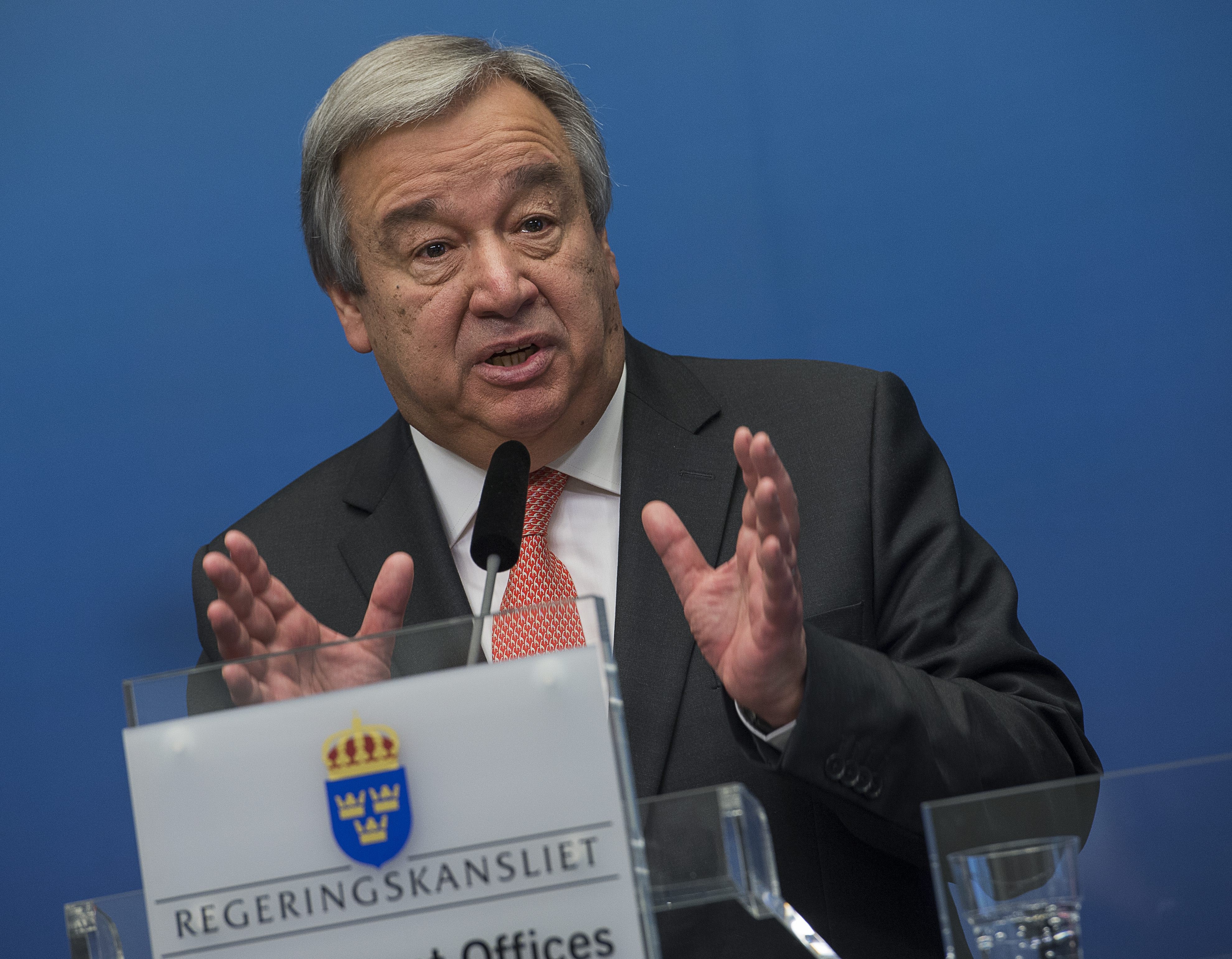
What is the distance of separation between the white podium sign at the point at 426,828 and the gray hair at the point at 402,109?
113cm

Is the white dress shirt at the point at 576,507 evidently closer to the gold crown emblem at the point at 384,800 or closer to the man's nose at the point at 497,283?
the man's nose at the point at 497,283

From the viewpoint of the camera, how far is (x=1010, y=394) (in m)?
2.43

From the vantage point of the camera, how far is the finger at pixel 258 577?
1.10 m

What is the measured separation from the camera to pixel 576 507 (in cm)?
175

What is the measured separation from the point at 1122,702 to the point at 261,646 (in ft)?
5.86

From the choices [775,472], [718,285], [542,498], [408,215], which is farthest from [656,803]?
[718,285]

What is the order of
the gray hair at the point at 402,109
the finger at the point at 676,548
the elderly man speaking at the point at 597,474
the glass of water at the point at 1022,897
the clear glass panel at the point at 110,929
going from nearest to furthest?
the glass of water at the point at 1022,897, the clear glass panel at the point at 110,929, the finger at the point at 676,548, the elderly man speaking at the point at 597,474, the gray hair at the point at 402,109

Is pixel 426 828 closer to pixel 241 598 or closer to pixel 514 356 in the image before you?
pixel 241 598

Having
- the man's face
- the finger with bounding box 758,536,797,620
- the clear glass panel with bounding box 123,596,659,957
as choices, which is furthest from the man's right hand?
the man's face

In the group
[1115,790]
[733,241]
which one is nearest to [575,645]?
[1115,790]

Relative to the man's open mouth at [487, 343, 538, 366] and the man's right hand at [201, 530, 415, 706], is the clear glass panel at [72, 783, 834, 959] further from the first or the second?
the man's open mouth at [487, 343, 538, 366]

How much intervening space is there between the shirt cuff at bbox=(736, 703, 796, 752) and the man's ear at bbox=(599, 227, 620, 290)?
81 cm

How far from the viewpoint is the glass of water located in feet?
2.36

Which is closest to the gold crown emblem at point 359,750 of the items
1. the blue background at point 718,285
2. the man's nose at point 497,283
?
the man's nose at point 497,283
